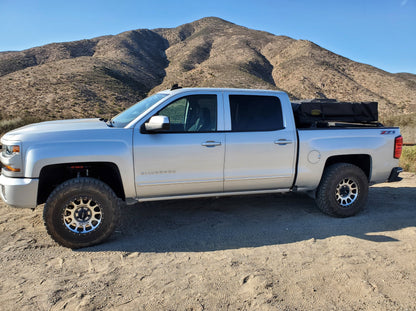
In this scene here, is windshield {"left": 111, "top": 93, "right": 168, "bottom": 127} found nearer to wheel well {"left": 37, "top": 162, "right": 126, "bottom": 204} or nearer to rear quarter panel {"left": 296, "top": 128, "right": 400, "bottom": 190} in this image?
wheel well {"left": 37, "top": 162, "right": 126, "bottom": 204}

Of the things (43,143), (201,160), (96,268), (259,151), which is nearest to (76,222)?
(96,268)

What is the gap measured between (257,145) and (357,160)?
1.98 metres

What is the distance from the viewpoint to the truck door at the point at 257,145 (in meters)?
4.68

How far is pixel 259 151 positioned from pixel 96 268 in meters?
2.53

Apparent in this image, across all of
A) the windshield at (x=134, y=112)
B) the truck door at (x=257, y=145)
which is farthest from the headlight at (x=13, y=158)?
the truck door at (x=257, y=145)

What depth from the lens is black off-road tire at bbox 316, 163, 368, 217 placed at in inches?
203

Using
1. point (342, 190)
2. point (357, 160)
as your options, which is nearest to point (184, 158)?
point (342, 190)

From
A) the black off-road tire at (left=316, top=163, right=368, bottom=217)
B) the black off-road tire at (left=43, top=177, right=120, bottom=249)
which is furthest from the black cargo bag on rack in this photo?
the black off-road tire at (left=43, top=177, right=120, bottom=249)

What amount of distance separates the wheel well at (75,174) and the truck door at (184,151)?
1.24 ft

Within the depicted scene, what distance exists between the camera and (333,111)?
17.4 feet

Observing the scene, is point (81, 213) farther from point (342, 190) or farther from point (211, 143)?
point (342, 190)

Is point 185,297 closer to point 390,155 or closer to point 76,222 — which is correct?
point 76,222

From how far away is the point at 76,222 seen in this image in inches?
163

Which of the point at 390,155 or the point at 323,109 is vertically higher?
the point at 323,109
